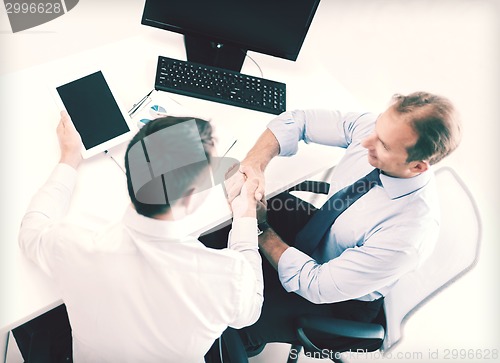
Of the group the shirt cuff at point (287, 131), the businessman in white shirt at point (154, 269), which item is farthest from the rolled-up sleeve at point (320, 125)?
the businessman in white shirt at point (154, 269)

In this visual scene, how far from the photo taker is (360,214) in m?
1.45

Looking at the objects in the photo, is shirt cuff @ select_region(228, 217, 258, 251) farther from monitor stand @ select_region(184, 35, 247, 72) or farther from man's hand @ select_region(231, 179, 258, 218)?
monitor stand @ select_region(184, 35, 247, 72)

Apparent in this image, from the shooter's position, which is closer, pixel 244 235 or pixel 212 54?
pixel 244 235

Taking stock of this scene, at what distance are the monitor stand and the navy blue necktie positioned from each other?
604 millimetres

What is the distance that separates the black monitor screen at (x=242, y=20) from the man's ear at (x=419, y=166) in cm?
59

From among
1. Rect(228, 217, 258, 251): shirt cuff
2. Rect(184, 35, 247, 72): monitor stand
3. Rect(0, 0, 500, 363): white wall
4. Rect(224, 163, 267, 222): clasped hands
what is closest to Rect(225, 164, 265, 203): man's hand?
Rect(224, 163, 267, 222): clasped hands

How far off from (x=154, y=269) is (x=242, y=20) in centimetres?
93

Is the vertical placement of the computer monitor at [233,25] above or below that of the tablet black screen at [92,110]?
above

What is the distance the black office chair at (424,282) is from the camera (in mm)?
1340

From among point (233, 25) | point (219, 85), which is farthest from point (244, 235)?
point (233, 25)

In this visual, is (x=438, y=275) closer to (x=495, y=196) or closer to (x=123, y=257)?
(x=123, y=257)

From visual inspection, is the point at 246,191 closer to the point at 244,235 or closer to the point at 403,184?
the point at 244,235

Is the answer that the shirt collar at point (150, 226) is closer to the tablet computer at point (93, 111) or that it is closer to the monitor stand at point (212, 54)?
the tablet computer at point (93, 111)

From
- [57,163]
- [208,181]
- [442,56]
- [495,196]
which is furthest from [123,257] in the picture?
[442,56]
